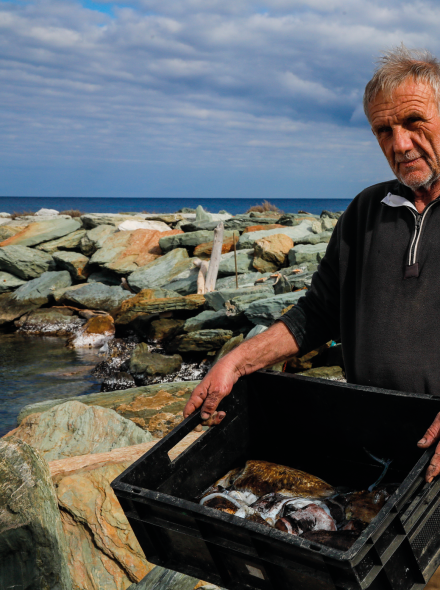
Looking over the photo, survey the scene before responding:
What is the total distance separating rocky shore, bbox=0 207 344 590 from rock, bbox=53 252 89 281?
0.16 ft

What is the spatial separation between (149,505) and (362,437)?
3.32 feet

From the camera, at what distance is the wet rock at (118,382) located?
960cm

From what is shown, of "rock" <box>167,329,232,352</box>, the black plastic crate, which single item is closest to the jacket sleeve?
the black plastic crate

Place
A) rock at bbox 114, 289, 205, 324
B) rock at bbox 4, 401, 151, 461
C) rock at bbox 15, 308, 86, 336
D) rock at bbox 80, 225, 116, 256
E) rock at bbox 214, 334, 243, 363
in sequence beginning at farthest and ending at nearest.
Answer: rock at bbox 80, 225, 116, 256 → rock at bbox 15, 308, 86, 336 → rock at bbox 114, 289, 205, 324 → rock at bbox 214, 334, 243, 363 → rock at bbox 4, 401, 151, 461

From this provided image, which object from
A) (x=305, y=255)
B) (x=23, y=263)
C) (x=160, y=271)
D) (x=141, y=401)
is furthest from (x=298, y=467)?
(x=23, y=263)

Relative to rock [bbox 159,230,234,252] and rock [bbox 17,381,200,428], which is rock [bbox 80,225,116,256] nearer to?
rock [bbox 159,230,234,252]

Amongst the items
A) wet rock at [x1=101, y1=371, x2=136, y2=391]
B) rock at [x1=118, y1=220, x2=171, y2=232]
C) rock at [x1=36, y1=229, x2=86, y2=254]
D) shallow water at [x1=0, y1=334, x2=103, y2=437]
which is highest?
rock at [x1=118, y1=220, x2=171, y2=232]

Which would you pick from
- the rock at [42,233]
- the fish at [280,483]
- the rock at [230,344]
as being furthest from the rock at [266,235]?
the fish at [280,483]

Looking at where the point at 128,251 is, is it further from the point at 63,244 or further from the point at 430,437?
the point at 430,437

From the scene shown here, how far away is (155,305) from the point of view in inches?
466

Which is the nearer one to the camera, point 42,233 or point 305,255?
point 305,255

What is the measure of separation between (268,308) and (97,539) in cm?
678

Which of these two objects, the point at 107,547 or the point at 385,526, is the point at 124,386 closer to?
the point at 107,547

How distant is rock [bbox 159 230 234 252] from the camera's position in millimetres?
16406
